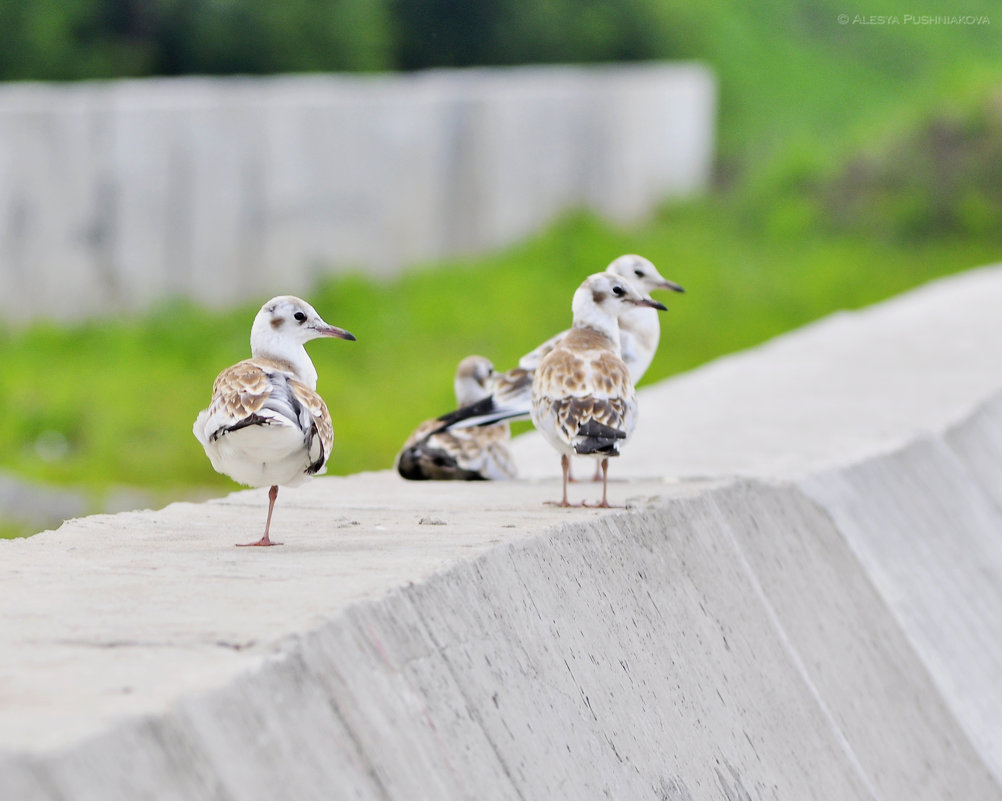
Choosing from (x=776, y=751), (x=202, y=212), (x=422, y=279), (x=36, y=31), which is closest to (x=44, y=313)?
(x=202, y=212)

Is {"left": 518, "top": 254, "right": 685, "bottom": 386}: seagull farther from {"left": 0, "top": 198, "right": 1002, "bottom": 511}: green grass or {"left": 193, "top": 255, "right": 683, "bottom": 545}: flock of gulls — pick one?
{"left": 0, "top": 198, "right": 1002, "bottom": 511}: green grass

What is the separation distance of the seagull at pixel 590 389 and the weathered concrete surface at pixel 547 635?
208 mm

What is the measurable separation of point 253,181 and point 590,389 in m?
11.5

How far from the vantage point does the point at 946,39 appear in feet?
123

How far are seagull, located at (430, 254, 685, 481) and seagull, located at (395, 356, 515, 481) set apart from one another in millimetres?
53

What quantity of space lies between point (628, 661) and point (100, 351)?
37.4 ft

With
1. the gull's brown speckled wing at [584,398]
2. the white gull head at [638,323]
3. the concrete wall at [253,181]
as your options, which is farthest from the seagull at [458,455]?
the concrete wall at [253,181]

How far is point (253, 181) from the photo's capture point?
16.4 metres

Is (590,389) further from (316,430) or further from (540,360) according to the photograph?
(316,430)

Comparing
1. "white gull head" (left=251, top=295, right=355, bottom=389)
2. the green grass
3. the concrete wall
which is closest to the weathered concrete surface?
"white gull head" (left=251, top=295, right=355, bottom=389)

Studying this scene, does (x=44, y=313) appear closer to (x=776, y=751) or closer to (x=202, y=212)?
(x=202, y=212)

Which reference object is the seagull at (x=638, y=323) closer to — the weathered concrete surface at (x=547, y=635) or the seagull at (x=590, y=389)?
the weathered concrete surface at (x=547, y=635)

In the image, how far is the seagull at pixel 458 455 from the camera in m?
6.53

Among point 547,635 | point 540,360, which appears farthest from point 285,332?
point 540,360
